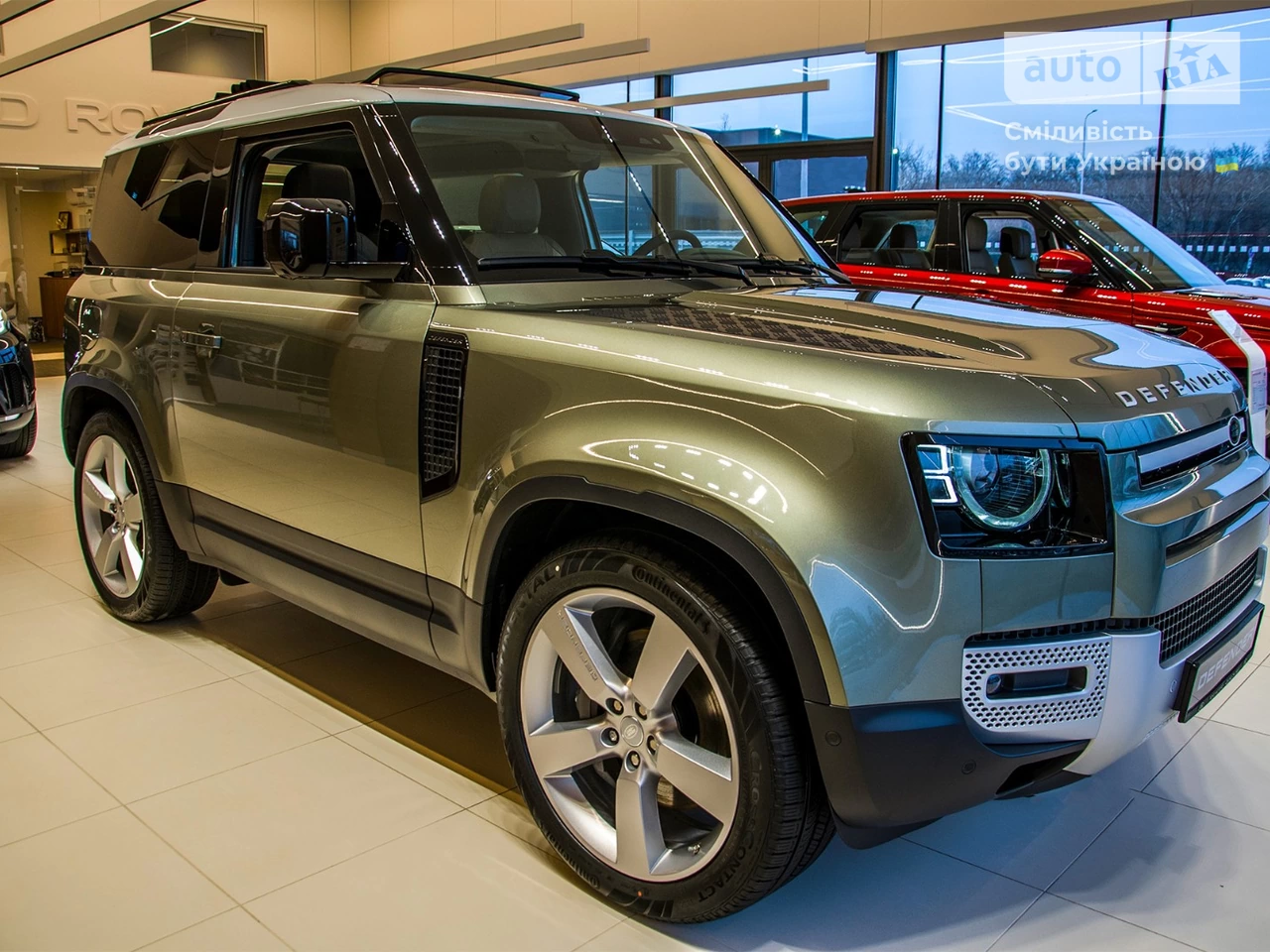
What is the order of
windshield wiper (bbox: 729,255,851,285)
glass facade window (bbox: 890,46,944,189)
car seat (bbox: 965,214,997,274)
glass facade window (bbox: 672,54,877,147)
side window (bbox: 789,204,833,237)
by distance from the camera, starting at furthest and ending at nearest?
1. glass facade window (bbox: 672,54,877,147)
2. glass facade window (bbox: 890,46,944,189)
3. side window (bbox: 789,204,833,237)
4. car seat (bbox: 965,214,997,274)
5. windshield wiper (bbox: 729,255,851,285)

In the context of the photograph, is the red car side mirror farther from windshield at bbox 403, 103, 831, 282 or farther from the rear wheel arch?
the rear wheel arch

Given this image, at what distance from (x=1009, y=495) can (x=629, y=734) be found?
0.84 m

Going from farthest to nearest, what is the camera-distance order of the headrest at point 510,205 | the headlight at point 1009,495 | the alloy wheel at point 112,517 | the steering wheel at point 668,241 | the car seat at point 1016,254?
the car seat at point 1016,254 → the alloy wheel at point 112,517 → the steering wheel at point 668,241 → the headrest at point 510,205 → the headlight at point 1009,495

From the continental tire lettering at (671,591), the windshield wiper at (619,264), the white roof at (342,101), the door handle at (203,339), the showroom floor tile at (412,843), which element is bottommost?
the showroom floor tile at (412,843)

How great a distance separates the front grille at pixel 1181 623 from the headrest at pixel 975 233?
4573mm

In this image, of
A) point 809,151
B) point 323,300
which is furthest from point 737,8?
point 323,300

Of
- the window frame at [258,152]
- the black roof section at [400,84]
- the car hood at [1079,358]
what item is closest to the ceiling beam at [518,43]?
the black roof section at [400,84]

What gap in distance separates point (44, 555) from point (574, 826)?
3.65 m

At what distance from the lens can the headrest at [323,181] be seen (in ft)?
9.35

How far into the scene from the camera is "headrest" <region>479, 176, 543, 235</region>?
2629 millimetres

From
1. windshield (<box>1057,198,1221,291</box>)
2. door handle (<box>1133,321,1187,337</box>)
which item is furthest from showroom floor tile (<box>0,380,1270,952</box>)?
windshield (<box>1057,198,1221,291</box>)

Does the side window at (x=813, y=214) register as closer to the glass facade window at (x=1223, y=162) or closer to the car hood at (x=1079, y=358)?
the glass facade window at (x=1223, y=162)
